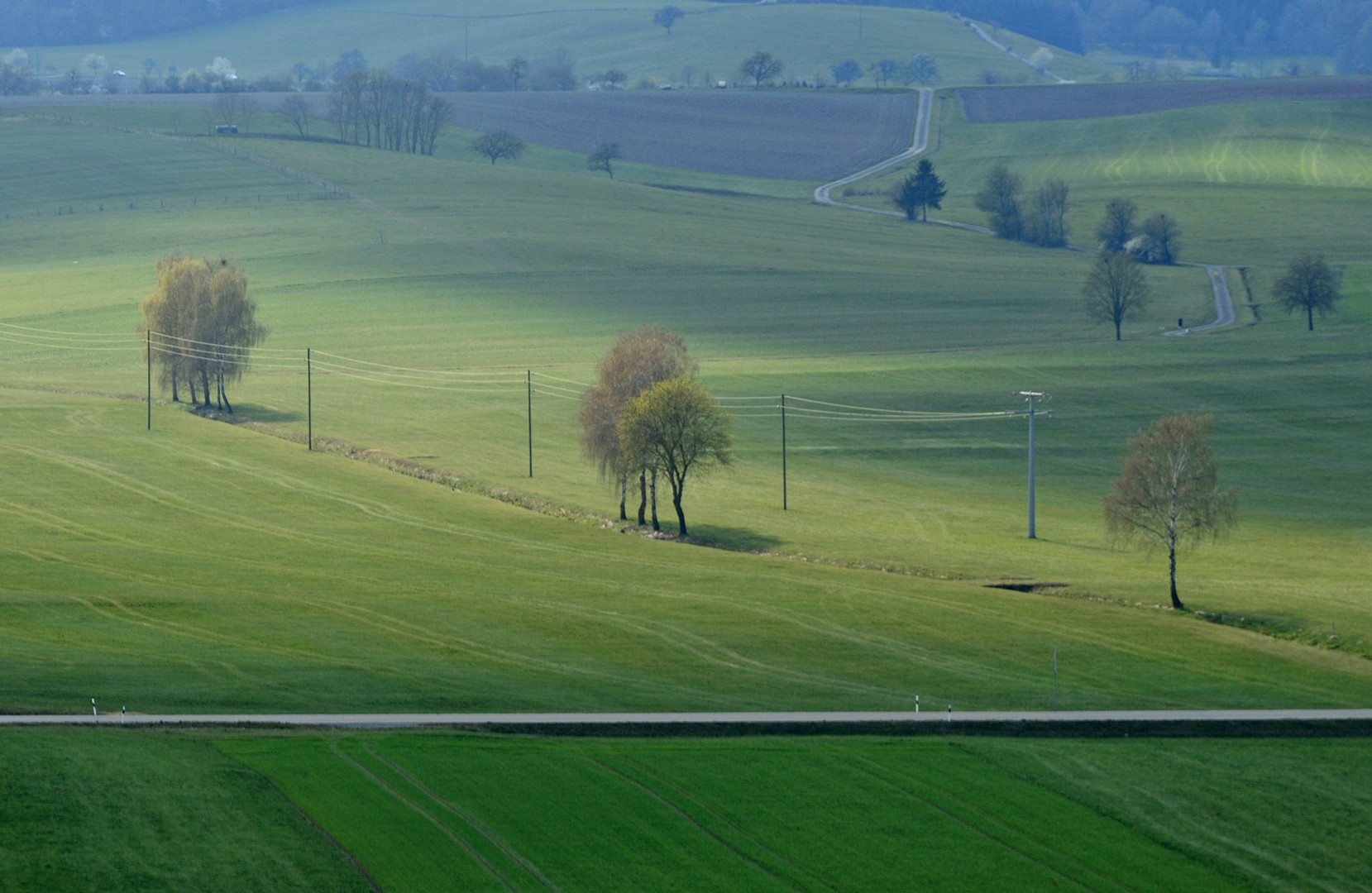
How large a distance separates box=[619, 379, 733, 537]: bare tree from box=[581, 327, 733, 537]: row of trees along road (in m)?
0.04

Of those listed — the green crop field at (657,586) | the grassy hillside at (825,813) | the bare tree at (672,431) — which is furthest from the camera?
the bare tree at (672,431)

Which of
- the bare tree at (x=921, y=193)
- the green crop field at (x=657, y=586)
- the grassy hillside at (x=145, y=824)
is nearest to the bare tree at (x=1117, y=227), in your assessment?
the green crop field at (x=657, y=586)

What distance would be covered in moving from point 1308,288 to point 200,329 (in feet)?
297

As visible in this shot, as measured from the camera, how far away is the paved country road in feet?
123

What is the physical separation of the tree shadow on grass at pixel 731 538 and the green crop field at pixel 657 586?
50 centimetres

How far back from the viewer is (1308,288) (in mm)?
126938

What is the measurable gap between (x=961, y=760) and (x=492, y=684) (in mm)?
13726

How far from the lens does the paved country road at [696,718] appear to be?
123 ft

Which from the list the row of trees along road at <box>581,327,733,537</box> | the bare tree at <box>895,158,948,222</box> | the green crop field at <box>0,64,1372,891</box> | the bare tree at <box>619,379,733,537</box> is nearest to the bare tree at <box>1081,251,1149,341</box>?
the green crop field at <box>0,64,1372,891</box>

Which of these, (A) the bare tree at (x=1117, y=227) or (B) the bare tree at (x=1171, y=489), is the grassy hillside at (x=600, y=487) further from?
(A) the bare tree at (x=1117, y=227)

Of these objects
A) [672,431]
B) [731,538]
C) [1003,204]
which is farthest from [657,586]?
[1003,204]

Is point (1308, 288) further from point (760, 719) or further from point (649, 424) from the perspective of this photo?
point (760, 719)

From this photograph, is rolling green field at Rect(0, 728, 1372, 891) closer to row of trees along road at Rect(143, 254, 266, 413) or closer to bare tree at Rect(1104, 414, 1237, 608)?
bare tree at Rect(1104, 414, 1237, 608)

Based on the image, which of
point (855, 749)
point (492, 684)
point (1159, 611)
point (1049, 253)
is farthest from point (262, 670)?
point (1049, 253)
